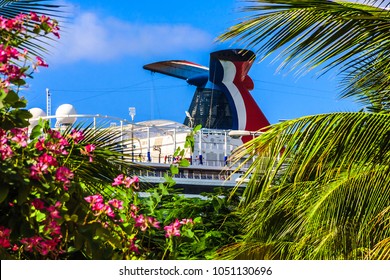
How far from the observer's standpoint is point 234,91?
59031 mm

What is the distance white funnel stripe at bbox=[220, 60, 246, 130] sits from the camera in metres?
58.4

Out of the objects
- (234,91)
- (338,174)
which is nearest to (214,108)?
(234,91)

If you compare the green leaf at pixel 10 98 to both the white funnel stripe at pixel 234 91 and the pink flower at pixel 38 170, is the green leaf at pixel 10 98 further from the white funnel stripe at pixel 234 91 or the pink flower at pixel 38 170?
the white funnel stripe at pixel 234 91

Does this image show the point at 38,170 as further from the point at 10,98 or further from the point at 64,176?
the point at 10,98

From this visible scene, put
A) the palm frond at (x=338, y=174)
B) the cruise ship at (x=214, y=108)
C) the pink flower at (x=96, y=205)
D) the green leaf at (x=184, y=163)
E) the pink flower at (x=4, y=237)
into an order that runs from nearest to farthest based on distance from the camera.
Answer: the pink flower at (x=4, y=237) → the pink flower at (x=96, y=205) → the green leaf at (x=184, y=163) → the palm frond at (x=338, y=174) → the cruise ship at (x=214, y=108)

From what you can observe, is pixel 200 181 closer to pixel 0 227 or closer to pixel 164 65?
pixel 164 65

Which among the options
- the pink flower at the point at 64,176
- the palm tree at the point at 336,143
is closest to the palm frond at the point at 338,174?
the palm tree at the point at 336,143

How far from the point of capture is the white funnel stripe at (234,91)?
58375 millimetres

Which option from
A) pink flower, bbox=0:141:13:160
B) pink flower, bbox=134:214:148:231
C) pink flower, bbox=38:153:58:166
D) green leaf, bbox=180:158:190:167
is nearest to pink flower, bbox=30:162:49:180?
pink flower, bbox=38:153:58:166

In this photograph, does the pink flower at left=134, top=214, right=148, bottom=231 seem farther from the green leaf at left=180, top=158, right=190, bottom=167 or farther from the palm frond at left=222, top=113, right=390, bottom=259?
the palm frond at left=222, top=113, right=390, bottom=259

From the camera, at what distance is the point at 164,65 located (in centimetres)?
6328

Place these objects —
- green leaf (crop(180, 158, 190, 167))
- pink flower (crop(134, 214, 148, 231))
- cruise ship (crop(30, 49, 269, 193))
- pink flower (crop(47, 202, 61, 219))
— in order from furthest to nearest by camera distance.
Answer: cruise ship (crop(30, 49, 269, 193)) < green leaf (crop(180, 158, 190, 167)) < pink flower (crop(134, 214, 148, 231)) < pink flower (crop(47, 202, 61, 219))

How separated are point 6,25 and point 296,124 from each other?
11.4 feet
